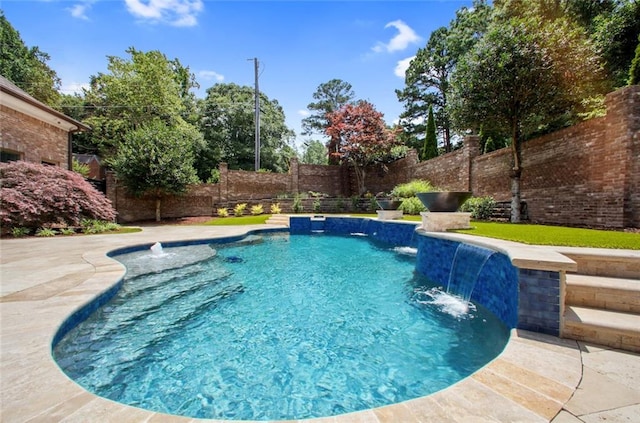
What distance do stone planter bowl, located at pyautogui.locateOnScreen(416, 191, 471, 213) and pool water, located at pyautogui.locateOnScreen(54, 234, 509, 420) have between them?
184 cm

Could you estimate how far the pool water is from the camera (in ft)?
6.35

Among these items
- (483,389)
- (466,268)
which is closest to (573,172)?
(466,268)

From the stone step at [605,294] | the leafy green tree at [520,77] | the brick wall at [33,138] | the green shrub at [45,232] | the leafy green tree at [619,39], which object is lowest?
the green shrub at [45,232]

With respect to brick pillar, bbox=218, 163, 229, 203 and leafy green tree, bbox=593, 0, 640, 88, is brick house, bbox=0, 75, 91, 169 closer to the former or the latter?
brick pillar, bbox=218, 163, 229, 203

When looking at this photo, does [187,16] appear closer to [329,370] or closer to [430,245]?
[430,245]

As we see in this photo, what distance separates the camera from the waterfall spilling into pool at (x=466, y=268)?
3709 mm

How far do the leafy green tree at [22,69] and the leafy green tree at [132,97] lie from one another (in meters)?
5.39

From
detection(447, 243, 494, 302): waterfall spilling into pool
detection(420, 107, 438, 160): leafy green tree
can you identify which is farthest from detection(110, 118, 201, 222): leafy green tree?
detection(420, 107, 438, 160): leafy green tree

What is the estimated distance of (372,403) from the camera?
72.9 inches

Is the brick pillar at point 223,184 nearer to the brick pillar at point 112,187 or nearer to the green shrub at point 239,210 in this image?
the green shrub at point 239,210

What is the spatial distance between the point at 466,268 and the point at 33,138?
563 inches

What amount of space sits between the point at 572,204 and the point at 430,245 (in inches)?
182

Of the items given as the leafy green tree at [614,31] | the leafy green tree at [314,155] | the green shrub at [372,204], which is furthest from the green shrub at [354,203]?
the leafy green tree at [314,155]

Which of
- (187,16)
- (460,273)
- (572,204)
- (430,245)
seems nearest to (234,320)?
(460,273)
